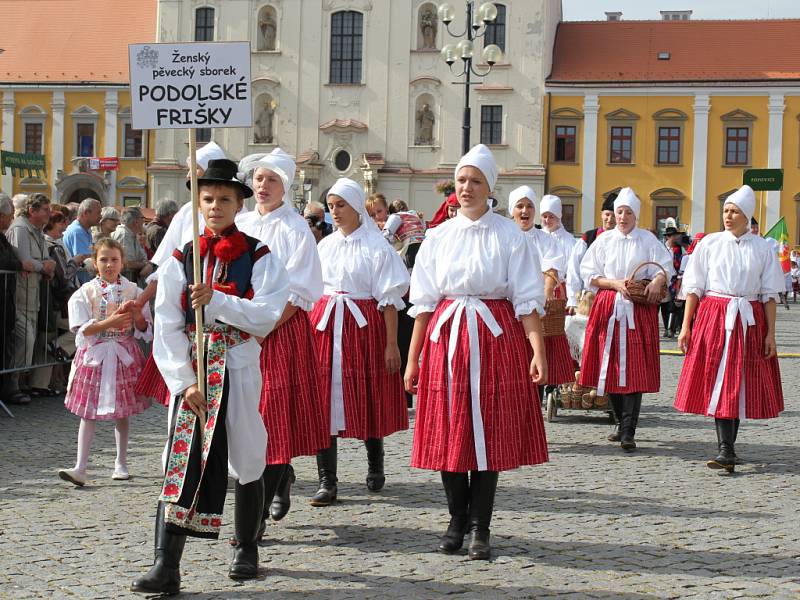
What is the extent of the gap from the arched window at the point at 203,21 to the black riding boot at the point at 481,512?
50.9 metres

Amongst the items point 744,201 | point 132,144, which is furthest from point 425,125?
point 744,201

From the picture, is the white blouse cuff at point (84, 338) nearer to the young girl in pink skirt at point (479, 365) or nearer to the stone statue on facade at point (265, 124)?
the young girl in pink skirt at point (479, 365)

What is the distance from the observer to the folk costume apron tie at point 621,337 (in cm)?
1011

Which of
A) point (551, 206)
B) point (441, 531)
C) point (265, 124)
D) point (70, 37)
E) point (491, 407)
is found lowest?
point (441, 531)

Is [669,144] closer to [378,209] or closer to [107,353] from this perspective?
[378,209]

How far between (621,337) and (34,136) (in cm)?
5162

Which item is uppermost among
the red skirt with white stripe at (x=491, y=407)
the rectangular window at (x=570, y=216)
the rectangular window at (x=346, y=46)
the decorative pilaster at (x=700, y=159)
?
the rectangular window at (x=346, y=46)

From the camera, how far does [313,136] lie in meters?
54.4

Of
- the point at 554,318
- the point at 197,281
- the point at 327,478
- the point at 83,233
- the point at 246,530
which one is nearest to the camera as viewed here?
the point at 197,281

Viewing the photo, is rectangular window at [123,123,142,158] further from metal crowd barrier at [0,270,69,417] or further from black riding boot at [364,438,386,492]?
black riding boot at [364,438,386,492]

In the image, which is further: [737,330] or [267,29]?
[267,29]

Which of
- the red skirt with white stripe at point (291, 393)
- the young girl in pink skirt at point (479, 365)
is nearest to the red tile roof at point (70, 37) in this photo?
the red skirt with white stripe at point (291, 393)

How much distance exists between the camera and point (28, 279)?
40.7 feet

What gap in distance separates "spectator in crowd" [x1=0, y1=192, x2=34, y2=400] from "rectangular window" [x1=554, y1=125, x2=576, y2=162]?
4282cm
